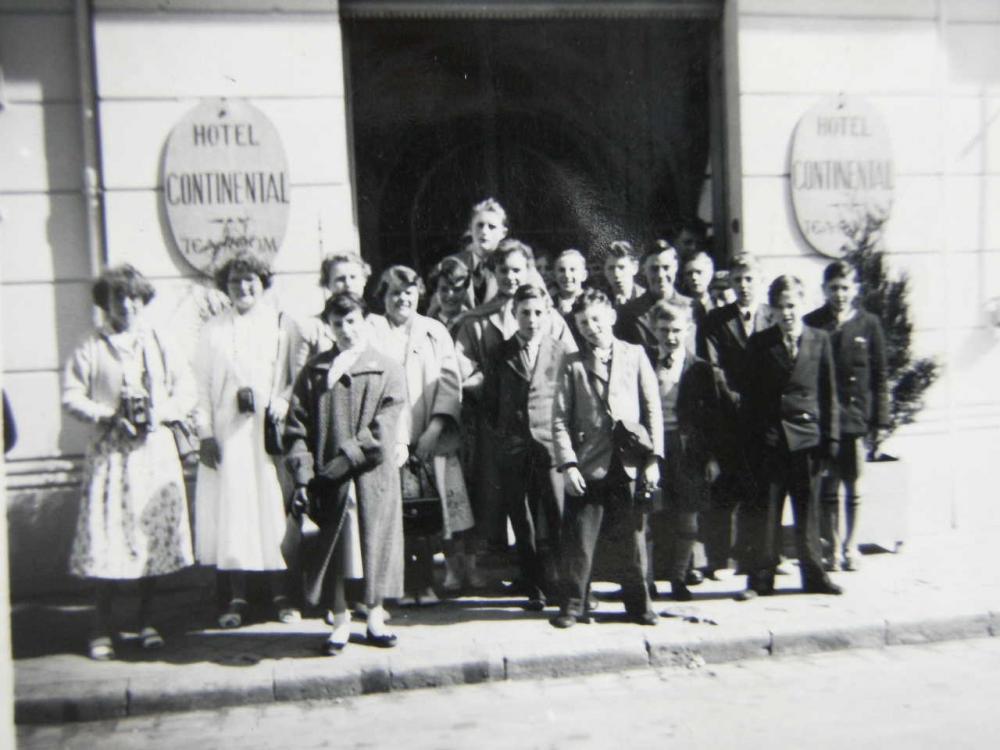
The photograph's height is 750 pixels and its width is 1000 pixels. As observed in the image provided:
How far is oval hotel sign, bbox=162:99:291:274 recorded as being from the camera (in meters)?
7.32

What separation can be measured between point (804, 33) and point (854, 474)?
11.1 ft

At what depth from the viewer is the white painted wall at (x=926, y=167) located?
8219 mm

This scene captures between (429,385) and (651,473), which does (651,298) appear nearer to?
(651,473)

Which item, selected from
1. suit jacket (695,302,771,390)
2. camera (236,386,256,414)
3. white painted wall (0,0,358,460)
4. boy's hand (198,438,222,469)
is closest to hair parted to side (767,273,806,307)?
suit jacket (695,302,771,390)

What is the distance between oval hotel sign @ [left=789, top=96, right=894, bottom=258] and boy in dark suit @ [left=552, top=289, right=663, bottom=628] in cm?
300

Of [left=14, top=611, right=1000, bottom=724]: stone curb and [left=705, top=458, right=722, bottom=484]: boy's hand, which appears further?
[left=705, top=458, right=722, bottom=484]: boy's hand

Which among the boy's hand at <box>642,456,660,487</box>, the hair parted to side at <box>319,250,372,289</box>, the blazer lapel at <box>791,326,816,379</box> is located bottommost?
the boy's hand at <box>642,456,660,487</box>

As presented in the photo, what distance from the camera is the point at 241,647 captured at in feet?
19.0

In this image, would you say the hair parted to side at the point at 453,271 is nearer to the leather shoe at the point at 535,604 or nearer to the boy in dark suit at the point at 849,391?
the leather shoe at the point at 535,604

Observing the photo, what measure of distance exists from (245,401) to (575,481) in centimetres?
184

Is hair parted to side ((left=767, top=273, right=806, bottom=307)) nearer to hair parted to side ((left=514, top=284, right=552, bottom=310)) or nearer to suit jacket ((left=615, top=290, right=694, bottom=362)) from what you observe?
suit jacket ((left=615, top=290, right=694, bottom=362))

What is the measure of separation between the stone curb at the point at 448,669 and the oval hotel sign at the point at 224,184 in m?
3.04

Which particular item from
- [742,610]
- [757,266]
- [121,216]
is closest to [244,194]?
[121,216]

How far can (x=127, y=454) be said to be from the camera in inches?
228
